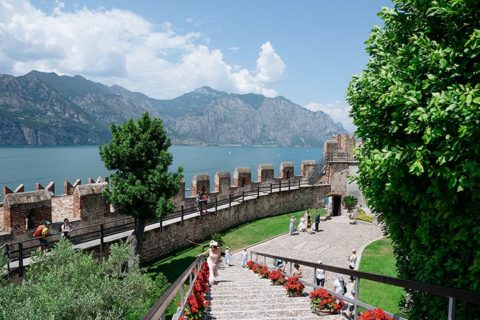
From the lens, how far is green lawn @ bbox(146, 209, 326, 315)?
1850 cm

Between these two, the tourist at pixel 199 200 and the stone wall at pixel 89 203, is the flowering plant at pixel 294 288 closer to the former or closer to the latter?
the stone wall at pixel 89 203

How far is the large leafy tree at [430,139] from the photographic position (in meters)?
4.25

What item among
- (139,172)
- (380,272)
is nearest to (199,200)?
(139,172)

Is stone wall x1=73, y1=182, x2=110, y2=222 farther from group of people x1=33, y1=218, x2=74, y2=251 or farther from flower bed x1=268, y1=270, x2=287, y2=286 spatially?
flower bed x1=268, y1=270, x2=287, y2=286

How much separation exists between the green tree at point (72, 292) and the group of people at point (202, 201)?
9.89 m

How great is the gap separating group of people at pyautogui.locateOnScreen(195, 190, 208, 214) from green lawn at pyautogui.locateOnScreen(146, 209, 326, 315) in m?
2.09

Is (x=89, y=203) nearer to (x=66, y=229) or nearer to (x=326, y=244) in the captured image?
(x=66, y=229)

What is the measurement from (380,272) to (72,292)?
565 inches

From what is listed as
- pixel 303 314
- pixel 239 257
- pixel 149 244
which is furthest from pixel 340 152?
pixel 303 314

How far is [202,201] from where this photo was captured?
76.4 feet

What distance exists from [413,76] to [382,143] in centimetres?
113

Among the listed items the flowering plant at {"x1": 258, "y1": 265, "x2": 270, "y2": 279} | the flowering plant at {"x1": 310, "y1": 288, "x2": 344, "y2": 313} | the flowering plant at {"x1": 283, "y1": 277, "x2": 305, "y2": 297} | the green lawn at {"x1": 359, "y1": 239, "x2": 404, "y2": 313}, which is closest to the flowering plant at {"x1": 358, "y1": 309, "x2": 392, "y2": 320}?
the flowering plant at {"x1": 310, "y1": 288, "x2": 344, "y2": 313}

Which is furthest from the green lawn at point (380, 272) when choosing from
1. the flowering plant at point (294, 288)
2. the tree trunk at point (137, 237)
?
the tree trunk at point (137, 237)

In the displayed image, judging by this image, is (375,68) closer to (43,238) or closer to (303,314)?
(303,314)
